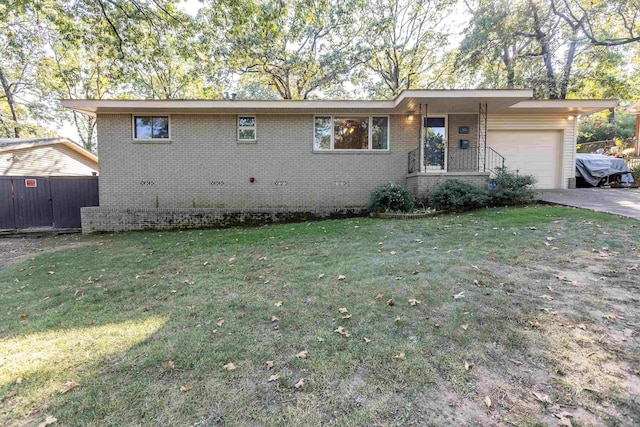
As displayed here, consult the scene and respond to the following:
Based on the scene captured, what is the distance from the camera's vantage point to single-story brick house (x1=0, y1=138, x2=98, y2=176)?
47.1 feet

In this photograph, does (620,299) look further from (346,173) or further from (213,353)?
(346,173)

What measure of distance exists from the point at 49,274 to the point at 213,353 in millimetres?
5006

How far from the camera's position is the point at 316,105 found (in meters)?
9.72

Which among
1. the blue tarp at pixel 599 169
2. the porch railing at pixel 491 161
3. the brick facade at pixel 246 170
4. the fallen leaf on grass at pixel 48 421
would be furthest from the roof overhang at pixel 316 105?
the fallen leaf on grass at pixel 48 421

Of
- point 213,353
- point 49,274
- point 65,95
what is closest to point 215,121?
point 49,274

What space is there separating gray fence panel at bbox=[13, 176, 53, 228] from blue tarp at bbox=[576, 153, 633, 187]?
2001 cm

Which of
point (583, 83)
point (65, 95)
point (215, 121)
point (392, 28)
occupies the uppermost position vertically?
point (392, 28)

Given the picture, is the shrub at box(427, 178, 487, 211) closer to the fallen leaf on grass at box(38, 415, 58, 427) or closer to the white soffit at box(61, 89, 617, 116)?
the white soffit at box(61, 89, 617, 116)

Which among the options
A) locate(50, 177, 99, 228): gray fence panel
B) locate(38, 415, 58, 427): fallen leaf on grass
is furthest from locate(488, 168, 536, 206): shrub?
locate(50, 177, 99, 228): gray fence panel

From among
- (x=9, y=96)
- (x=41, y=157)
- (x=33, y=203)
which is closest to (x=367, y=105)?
(x=33, y=203)

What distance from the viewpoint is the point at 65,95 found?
24.0 meters

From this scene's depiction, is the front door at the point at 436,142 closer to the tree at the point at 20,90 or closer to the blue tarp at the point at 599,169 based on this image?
the blue tarp at the point at 599,169

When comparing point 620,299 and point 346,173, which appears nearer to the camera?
point 620,299

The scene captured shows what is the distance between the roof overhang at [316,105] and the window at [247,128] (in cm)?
28
